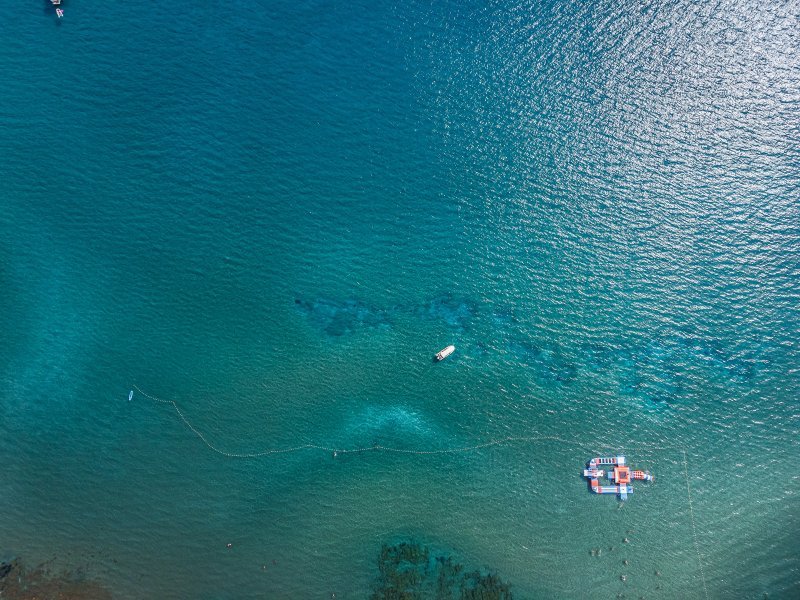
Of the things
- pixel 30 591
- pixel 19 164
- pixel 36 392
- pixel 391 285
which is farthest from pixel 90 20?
pixel 30 591

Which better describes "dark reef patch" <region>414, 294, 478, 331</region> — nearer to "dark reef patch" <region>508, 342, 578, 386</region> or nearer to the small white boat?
the small white boat

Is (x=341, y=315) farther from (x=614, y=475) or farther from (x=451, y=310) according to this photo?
(x=614, y=475)

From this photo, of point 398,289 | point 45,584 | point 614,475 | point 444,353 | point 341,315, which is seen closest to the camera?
point 45,584

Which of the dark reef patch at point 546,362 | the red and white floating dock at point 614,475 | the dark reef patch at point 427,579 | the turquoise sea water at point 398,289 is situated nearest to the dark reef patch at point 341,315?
the turquoise sea water at point 398,289

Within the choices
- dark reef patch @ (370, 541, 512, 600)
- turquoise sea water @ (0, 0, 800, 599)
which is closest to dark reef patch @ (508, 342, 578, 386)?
turquoise sea water @ (0, 0, 800, 599)

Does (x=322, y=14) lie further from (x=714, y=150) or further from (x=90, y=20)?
(x=714, y=150)

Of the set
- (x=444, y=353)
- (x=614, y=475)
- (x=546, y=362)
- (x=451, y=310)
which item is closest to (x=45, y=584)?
(x=444, y=353)
